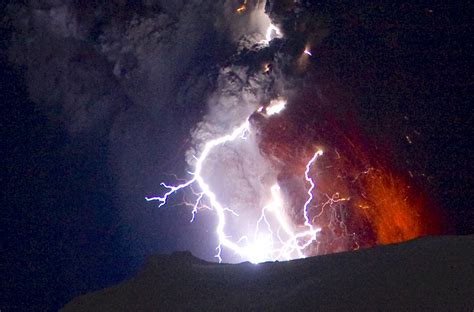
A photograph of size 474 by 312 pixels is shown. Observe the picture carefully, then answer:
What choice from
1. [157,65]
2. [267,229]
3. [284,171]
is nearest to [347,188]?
[284,171]

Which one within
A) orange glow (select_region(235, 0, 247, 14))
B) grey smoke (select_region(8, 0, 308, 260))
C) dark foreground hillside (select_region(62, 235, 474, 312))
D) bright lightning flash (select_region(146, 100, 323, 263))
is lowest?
dark foreground hillside (select_region(62, 235, 474, 312))

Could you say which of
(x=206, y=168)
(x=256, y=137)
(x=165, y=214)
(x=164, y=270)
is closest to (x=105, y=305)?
(x=164, y=270)

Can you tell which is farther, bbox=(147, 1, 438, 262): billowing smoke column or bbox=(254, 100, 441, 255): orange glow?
bbox=(147, 1, 438, 262): billowing smoke column

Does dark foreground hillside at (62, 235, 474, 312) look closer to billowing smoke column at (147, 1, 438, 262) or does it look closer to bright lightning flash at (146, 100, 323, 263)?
billowing smoke column at (147, 1, 438, 262)

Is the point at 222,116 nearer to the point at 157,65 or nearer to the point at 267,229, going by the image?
the point at 157,65

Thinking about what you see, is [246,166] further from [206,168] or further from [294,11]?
[294,11]

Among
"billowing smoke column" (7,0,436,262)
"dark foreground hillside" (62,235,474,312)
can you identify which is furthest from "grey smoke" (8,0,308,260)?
"dark foreground hillside" (62,235,474,312)

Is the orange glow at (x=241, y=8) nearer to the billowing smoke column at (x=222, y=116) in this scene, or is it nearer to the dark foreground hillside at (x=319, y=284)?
the billowing smoke column at (x=222, y=116)
